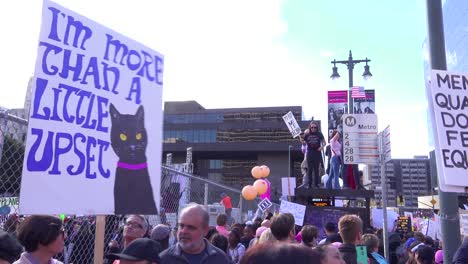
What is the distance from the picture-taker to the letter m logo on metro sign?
13.9 feet

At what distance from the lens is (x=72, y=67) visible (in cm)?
365

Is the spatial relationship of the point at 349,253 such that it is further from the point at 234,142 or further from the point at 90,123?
the point at 234,142

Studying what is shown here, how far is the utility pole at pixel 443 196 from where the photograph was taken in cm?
475

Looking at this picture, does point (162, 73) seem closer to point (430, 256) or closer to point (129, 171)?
point (129, 171)

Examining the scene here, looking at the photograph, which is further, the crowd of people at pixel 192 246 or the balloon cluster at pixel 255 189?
the balloon cluster at pixel 255 189

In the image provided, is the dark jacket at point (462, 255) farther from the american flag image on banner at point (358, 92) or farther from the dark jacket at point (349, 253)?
the american flag image on banner at point (358, 92)

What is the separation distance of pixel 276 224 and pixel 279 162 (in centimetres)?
6553

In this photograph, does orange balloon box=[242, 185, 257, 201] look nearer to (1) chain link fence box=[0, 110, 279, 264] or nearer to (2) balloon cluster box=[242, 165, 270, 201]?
(2) balloon cluster box=[242, 165, 270, 201]

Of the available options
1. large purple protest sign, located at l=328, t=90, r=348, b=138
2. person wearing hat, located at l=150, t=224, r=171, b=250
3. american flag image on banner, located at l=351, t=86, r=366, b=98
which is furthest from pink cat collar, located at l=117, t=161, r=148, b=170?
large purple protest sign, located at l=328, t=90, r=348, b=138

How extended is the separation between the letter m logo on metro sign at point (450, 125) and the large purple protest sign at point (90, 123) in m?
2.63

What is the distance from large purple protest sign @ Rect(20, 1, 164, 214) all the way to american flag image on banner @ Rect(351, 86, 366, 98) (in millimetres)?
14062

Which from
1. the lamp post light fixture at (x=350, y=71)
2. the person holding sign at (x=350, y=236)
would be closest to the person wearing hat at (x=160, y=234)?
the person holding sign at (x=350, y=236)

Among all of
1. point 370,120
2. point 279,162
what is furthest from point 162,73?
point 279,162

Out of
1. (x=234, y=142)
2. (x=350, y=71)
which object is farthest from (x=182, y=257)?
(x=234, y=142)
